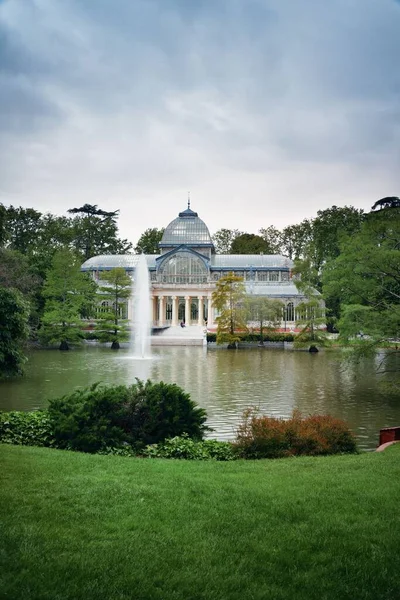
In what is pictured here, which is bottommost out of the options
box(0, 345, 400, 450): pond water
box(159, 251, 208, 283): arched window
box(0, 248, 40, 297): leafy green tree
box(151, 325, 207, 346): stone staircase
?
box(0, 345, 400, 450): pond water

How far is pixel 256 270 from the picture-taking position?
6431 cm

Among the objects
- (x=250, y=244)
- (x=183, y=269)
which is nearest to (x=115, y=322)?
(x=183, y=269)

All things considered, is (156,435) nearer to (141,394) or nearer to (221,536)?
(141,394)

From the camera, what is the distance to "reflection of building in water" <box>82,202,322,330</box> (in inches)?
2408

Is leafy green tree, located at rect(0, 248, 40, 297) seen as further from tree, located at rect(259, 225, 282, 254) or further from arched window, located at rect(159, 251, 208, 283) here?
tree, located at rect(259, 225, 282, 254)

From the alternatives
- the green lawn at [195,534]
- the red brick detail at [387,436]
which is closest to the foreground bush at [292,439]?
the red brick detail at [387,436]

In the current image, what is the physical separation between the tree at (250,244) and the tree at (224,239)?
393 cm

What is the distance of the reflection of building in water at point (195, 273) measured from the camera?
61156mm

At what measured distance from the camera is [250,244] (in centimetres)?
7556

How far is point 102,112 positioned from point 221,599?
1110 cm

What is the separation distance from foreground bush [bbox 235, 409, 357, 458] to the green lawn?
2.13 meters

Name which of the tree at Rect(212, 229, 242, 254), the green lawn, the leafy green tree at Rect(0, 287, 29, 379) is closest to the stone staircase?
the leafy green tree at Rect(0, 287, 29, 379)

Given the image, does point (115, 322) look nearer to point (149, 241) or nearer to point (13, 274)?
point (13, 274)

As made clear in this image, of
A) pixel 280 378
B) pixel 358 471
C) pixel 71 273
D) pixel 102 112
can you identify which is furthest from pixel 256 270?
pixel 358 471
